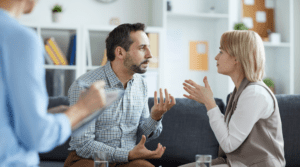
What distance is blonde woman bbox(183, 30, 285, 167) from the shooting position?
50.4 inches

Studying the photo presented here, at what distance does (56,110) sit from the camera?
0.79 m

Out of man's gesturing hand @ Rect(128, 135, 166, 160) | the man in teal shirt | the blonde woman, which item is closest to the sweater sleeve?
the blonde woman

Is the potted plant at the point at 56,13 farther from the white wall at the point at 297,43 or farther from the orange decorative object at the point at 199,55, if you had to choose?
the white wall at the point at 297,43

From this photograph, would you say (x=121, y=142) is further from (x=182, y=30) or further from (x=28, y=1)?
(x=182, y=30)

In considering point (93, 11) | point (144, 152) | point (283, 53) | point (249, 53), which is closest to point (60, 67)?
point (93, 11)


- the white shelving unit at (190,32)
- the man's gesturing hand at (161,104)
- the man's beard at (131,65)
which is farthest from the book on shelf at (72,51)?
the man's gesturing hand at (161,104)

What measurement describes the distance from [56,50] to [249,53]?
6.84 ft

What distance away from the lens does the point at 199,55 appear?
349 centimetres

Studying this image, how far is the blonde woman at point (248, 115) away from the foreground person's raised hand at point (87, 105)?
76 centimetres

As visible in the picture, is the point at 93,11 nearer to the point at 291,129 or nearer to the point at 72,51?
the point at 72,51

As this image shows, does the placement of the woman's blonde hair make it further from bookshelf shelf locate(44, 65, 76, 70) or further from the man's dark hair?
bookshelf shelf locate(44, 65, 76, 70)

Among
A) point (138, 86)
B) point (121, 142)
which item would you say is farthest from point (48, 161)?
point (138, 86)

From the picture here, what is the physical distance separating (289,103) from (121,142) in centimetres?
110

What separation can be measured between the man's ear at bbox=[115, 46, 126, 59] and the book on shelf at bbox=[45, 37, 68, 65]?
1.35m
